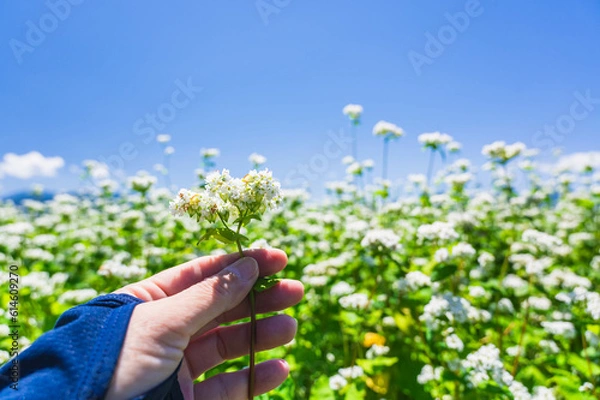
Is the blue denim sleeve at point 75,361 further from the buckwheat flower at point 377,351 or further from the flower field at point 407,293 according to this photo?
the buckwheat flower at point 377,351

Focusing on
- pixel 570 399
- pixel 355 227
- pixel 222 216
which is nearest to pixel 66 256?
pixel 355 227

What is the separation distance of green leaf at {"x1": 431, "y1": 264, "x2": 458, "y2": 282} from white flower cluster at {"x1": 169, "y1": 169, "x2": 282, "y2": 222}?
181cm

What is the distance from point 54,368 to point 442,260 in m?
2.87

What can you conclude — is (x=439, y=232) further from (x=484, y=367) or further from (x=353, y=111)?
(x=353, y=111)

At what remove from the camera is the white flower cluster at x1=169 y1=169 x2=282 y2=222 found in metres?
1.70

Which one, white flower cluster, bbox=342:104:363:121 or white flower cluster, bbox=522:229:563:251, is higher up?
white flower cluster, bbox=342:104:363:121

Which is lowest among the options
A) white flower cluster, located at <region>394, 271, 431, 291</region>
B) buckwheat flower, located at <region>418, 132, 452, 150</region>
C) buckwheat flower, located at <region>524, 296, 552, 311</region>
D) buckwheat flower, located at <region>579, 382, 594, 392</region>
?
buckwheat flower, located at <region>579, 382, 594, 392</region>

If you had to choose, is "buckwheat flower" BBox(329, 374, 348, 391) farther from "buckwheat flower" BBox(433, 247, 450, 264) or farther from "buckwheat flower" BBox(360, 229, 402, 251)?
"buckwheat flower" BBox(433, 247, 450, 264)

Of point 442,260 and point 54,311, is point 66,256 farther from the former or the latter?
point 442,260

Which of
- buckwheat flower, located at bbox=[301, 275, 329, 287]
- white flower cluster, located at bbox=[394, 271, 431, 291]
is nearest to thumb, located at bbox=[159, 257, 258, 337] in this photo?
white flower cluster, located at bbox=[394, 271, 431, 291]

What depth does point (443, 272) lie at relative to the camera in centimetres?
293

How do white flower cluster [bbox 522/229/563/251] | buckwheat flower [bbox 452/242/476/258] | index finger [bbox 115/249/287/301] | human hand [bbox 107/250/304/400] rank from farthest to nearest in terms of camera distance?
white flower cluster [bbox 522/229/563/251] → buckwheat flower [bbox 452/242/476/258] → index finger [bbox 115/249/287/301] → human hand [bbox 107/250/304/400]

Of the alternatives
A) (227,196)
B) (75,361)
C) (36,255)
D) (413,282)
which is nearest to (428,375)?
(413,282)

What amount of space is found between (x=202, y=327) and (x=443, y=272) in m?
2.03
